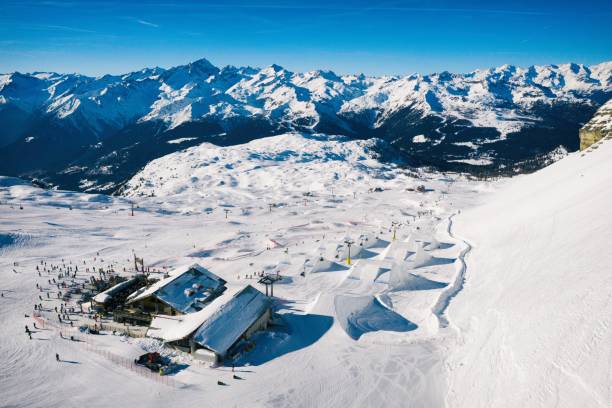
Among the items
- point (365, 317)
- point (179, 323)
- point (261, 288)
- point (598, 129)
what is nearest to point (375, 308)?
point (365, 317)

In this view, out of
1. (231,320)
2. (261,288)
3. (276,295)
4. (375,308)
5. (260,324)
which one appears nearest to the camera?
(231,320)

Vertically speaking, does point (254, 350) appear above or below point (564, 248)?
below

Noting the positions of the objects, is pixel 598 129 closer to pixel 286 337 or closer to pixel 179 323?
pixel 286 337

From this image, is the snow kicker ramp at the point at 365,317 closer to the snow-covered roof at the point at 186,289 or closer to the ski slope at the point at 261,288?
the ski slope at the point at 261,288

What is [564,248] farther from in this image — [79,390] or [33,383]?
[33,383]

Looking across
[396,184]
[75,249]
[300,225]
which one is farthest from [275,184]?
[75,249]

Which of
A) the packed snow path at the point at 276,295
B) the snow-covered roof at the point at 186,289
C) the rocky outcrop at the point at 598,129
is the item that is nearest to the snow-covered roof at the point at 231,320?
the packed snow path at the point at 276,295

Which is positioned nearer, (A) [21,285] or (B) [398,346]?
(B) [398,346]
